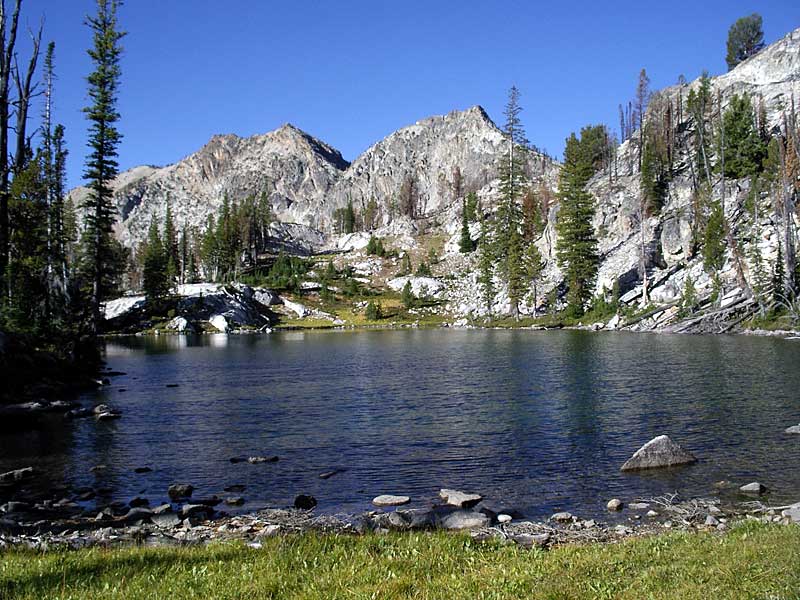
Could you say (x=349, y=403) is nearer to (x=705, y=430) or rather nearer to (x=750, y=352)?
(x=705, y=430)

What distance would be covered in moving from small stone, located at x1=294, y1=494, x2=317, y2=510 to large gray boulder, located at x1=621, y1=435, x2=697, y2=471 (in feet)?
38.4

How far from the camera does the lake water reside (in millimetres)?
20641

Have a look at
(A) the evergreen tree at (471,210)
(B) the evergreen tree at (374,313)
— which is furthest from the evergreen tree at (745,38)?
(B) the evergreen tree at (374,313)

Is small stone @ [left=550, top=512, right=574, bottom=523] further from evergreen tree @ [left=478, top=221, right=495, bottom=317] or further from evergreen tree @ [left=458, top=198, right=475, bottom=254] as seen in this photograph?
evergreen tree @ [left=458, top=198, right=475, bottom=254]

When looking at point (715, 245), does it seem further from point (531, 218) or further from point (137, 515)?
point (137, 515)

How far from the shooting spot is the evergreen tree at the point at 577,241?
10650 cm

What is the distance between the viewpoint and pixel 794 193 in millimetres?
89312

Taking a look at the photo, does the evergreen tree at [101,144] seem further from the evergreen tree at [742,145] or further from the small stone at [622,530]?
the evergreen tree at [742,145]

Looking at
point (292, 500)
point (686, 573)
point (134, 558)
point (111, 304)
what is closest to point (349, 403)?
point (292, 500)

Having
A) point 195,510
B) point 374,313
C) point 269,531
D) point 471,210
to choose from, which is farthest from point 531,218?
point 269,531

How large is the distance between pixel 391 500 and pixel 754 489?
11866 millimetres

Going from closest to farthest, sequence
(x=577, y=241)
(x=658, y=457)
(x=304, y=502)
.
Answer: (x=304, y=502)
(x=658, y=457)
(x=577, y=241)

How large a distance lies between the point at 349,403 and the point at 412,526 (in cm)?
2196

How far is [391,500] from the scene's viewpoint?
18.9 m
